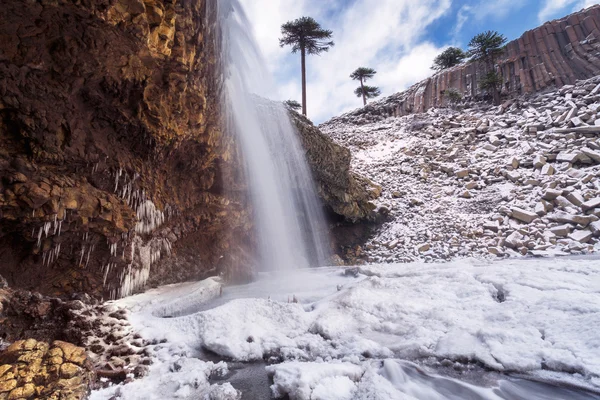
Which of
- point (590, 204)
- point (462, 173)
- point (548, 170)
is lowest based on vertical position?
point (590, 204)

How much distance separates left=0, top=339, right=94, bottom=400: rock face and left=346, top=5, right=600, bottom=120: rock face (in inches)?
1087

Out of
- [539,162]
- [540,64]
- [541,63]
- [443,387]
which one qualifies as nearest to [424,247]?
[539,162]

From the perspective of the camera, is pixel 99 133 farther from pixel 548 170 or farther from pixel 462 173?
pixel 548 170

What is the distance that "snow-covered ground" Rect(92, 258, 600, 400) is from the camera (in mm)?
2674

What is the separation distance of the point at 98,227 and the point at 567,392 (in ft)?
21.1

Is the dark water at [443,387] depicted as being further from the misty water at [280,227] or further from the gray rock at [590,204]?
the gray rock at [590,204]

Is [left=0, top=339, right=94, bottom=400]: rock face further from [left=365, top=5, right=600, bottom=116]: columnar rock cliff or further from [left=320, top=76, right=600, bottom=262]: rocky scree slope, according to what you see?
[left=365, top=5, right=600, bottom=116]: columnar rock cliff

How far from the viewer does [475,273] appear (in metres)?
5.46

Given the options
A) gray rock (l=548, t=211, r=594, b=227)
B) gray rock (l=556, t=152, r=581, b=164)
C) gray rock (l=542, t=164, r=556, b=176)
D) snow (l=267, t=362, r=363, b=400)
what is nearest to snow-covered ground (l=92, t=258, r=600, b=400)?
snow (l=267, t=362, r=363, b=400)

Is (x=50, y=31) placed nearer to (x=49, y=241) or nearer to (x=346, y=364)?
(x=49, y=241)

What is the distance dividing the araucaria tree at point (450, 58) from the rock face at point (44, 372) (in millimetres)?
37550

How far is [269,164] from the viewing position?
31.5 ft

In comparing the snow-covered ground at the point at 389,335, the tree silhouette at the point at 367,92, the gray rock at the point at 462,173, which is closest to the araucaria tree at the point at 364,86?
the tree silhouette at the point at 367,92

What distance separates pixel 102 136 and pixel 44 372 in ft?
12.7
